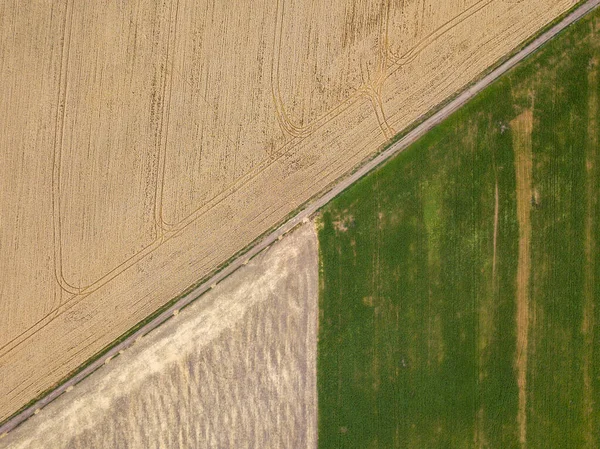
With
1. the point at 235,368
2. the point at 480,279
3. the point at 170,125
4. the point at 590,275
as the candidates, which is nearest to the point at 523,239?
the point at 480,279

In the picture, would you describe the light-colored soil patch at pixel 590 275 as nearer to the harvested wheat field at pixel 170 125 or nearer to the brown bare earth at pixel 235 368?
the harvested wheat field at pixel 170 125

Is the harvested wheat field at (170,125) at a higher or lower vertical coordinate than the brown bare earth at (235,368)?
higher

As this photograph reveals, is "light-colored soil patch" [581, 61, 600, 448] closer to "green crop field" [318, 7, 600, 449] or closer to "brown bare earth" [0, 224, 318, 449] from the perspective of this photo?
"green crop field" [318, 7, 600, 449]

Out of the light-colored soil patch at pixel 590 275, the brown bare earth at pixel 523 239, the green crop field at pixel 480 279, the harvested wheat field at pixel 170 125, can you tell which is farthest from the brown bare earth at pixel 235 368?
the light-colored soil patch at pixel 590 275

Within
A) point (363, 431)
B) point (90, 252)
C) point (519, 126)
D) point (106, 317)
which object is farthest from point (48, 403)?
point (519, 126)

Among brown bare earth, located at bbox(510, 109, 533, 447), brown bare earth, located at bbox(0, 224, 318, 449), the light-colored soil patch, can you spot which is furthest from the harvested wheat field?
the light-colored soil patch

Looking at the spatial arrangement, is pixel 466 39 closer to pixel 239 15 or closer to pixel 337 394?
pixel 239 15
